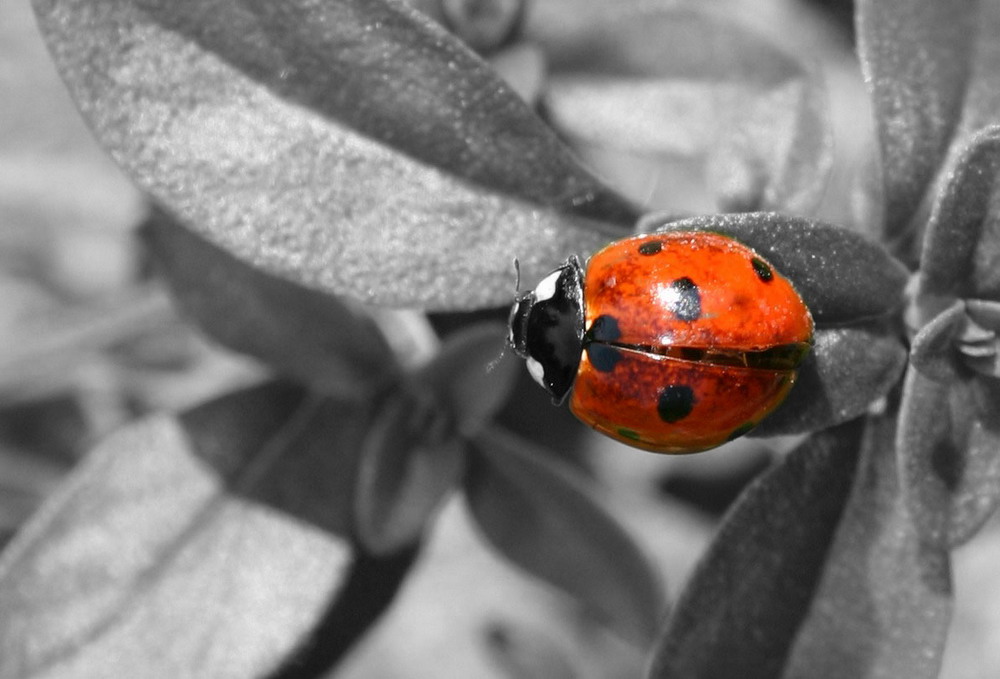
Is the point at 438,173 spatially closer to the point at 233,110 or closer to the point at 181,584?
the point at 233,110

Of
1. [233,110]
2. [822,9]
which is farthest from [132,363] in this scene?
[822,9]

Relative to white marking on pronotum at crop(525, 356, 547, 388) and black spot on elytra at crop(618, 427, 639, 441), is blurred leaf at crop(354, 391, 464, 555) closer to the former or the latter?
white marking on pronotum at crop(525, 356, 547, 388)

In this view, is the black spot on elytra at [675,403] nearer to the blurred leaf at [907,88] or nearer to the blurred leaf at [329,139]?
the blurred leaf at [329,139]

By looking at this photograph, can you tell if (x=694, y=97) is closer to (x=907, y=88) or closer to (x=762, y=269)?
(x=907, y=88)

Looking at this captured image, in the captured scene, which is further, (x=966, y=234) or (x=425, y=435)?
(x=425, y=435)

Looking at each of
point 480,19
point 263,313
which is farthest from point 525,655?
point 480,19

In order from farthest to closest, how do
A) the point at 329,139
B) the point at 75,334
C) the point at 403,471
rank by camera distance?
the point at 75,334 < the point at 403,471 < the point at 329,139
